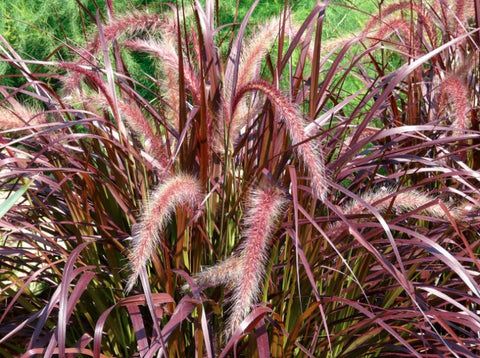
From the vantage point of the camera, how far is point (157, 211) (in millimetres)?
1434

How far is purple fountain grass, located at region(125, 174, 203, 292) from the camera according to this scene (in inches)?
55.0

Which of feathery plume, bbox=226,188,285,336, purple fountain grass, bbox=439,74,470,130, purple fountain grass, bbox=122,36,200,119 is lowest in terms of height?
feathery plume, bbox=226,188,285,336

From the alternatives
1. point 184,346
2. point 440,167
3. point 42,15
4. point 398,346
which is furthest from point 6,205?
point 42,15

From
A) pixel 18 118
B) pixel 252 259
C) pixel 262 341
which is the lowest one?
pixel 262 341

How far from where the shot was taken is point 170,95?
6.41 ft

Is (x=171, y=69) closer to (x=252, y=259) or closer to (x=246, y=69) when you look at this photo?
(x=246, y=69)

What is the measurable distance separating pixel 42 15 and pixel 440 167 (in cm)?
501

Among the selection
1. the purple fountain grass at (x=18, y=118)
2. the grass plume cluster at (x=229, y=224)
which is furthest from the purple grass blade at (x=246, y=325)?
the purple fountain grass at (x=18, y=118)

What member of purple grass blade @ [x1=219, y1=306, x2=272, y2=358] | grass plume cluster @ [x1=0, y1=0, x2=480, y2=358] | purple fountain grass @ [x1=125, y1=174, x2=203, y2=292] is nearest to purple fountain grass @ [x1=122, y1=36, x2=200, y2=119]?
grass plume cluster @ [x1=0, y1=0, x2=480, y2=358]

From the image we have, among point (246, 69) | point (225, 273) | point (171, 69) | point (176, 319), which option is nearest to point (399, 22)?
point (246, 69)

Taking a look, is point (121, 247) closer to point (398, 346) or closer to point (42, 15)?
point (398, 346)

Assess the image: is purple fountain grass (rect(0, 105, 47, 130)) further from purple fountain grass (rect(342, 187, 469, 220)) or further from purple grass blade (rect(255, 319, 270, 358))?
purple fountain grass (rect(342, 187, 469, 220))

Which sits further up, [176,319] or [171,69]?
[171,69]

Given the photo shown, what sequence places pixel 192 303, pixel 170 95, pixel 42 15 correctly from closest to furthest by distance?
pixel 192 303 → pixel 170 95 → pixel 42 15
